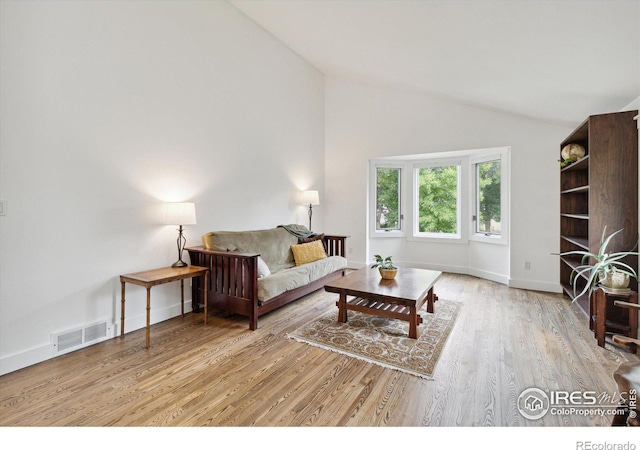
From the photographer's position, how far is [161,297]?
317 cm

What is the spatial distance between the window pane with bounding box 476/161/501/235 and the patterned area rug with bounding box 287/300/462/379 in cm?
229

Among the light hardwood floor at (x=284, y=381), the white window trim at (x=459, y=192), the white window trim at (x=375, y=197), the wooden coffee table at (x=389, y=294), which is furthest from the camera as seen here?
the white window trim at (x=375, y=197)

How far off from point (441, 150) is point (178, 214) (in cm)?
394

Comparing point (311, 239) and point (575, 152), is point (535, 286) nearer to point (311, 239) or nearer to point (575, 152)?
point (575, 152)

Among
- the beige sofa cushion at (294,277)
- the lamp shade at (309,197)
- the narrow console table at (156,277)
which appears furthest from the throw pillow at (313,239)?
the narrow console table at (156,277)

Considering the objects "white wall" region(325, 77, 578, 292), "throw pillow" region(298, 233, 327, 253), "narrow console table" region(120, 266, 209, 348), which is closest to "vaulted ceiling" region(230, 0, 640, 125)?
"white wall" region(325, 77, 578, 292)

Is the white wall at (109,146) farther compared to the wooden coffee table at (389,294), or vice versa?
the wooden coffee table at (389,294)

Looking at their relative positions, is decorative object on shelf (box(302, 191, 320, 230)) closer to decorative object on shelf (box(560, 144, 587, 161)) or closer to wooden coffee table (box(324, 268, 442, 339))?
wooden coffee table (box(324, 268, 442, 339))

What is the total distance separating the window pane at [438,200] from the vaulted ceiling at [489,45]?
1.42 meters

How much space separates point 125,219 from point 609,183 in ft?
14.3

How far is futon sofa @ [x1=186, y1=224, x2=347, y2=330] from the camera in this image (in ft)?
9.77

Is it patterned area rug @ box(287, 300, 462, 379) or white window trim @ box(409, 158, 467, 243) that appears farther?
white window trim @ box(409, 158, 467, 243)

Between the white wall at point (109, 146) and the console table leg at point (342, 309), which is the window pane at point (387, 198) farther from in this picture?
the console table leg at point (342, 309)

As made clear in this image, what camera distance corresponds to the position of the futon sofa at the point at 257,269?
9.77ft
